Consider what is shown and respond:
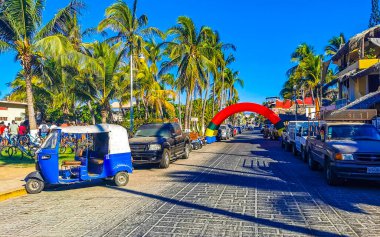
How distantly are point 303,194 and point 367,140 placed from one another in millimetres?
3462

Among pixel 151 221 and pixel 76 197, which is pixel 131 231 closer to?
pixel 151 221

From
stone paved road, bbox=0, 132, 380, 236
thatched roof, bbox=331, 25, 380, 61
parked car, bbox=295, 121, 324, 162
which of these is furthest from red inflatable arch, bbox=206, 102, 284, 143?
stone paved road, bbox=0, 132, 380, 236

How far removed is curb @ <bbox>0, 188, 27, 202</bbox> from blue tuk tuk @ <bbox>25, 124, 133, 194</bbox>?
0.25 m

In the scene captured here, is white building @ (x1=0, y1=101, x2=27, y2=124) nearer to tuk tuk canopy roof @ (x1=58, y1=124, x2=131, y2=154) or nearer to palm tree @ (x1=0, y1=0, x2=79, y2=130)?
palm tree @ (x1=0, y1=0, x2=79, y2=130)

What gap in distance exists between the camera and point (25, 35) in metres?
16.9

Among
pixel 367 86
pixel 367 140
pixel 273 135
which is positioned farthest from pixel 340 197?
pixel 273 135

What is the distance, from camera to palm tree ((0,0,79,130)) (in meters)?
16.7

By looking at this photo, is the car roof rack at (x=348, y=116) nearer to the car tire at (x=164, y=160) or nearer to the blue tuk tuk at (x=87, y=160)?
the car tire at (x=164, y=160)

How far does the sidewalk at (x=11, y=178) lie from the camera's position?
9.85 meters

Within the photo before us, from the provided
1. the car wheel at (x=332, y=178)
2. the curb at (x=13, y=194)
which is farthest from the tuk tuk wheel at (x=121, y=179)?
the car wheel at (x=332, y=178)

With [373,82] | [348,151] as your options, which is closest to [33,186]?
[348,151]

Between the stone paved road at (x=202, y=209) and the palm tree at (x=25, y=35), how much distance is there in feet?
29.8

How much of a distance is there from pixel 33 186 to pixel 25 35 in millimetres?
10075

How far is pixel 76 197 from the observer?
899 centimetres
